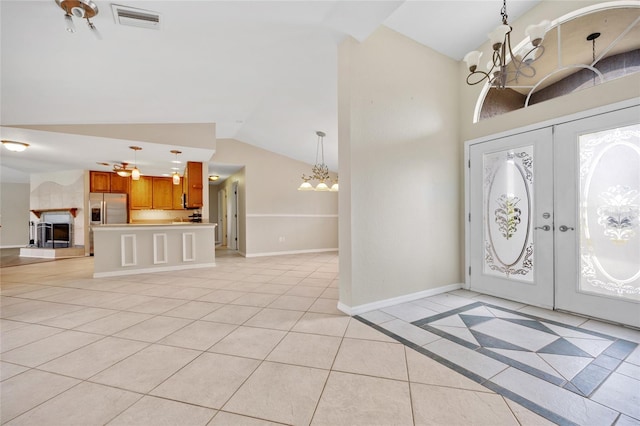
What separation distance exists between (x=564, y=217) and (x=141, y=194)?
30.9 feet

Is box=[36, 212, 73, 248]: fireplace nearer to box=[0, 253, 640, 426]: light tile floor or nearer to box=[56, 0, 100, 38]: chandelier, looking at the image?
box=[0, 253, 640, 426]: light tile floor

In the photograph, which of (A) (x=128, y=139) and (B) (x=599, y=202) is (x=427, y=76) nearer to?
(B) (x=599, y=202)

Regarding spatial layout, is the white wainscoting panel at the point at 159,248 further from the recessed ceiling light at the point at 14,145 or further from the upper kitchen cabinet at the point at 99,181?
the upper kitchen cabinet at the point at 99,181

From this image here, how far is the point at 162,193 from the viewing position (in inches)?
311

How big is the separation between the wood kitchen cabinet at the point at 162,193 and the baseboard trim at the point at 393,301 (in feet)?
23.8

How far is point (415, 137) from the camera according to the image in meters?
3.19

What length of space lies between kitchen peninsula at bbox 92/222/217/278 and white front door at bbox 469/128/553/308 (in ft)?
16.5

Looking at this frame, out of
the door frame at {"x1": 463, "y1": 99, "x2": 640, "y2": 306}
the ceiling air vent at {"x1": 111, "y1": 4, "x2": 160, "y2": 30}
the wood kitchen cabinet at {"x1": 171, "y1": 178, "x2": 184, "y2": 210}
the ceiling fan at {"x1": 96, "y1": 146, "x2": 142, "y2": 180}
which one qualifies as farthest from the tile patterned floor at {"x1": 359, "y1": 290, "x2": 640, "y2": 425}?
the wood kitchen cabinet at {"x1": 171, "y1": 178, "x2": 184, "y2": 210}

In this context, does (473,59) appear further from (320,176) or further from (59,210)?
(59,210)

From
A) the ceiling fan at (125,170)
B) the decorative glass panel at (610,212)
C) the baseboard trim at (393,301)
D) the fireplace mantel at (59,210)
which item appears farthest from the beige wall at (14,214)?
the decorative glass panel at (610,212)

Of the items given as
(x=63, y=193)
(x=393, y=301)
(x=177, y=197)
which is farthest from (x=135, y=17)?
(x=63, y=193)

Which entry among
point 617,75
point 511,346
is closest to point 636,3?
point 617,75

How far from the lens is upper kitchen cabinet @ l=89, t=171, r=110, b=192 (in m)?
7.24

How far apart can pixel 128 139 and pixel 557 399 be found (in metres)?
6.06
